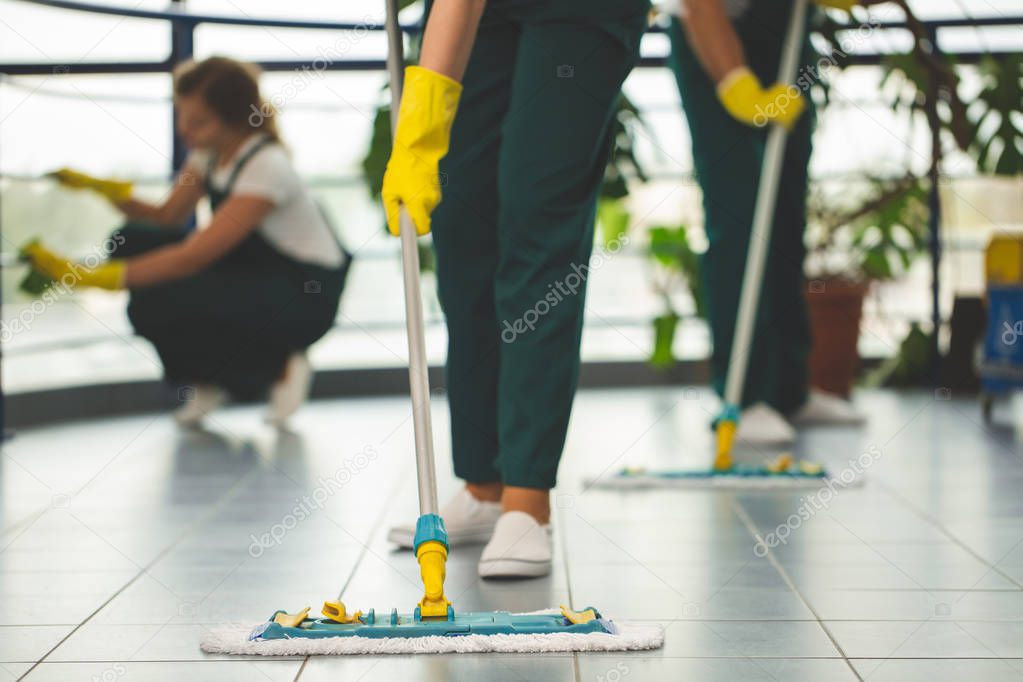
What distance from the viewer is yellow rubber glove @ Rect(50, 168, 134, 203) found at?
9.23 feet

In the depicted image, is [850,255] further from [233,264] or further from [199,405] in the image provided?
[199,405]

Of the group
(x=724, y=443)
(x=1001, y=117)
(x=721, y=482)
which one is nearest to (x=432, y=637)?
(x=721, y=482)

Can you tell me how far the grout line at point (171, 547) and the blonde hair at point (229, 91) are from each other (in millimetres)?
929

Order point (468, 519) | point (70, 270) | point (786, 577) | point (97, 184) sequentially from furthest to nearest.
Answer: point (97, 184) → point (70, 270) → point (468, 519) → point (786, 577)

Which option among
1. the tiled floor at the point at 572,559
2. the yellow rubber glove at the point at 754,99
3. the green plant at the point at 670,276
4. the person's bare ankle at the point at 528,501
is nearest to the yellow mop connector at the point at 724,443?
the tiled floor at the point at 572,559

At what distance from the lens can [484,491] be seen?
5.67 feet

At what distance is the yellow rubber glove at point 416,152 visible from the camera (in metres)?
1.30

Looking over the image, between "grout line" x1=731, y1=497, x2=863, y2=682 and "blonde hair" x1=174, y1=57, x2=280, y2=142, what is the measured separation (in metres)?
1.52

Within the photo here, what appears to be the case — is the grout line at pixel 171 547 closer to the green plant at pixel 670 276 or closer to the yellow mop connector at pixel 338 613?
the yellow mop connector at pixel 338 613

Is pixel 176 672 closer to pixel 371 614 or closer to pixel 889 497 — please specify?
pixel 371 614

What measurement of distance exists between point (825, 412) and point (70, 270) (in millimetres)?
1684

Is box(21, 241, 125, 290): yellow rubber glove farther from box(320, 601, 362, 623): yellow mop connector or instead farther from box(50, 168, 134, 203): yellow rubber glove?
box(320, 601, 362, 623): yellow mop connector

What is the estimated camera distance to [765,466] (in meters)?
2.22

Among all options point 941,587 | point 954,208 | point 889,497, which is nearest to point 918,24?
point 954,208
